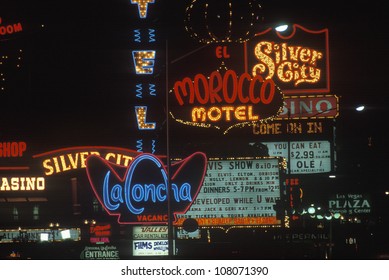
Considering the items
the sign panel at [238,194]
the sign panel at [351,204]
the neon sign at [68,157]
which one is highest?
the neon sign at [68,157]

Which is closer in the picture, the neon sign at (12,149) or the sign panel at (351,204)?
the neon sign at (12,149)

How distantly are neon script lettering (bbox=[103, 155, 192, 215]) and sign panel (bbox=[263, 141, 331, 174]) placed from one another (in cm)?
1096

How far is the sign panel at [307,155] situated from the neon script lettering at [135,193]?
35.9 feet

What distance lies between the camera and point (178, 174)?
20.5 metres

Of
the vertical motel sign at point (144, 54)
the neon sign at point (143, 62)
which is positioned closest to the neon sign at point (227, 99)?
the vertical motel sign at point (144, 54)

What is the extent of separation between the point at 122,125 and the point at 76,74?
11.7 feet

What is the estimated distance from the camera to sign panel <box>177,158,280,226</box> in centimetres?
2312

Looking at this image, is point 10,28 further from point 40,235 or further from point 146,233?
point 40,235

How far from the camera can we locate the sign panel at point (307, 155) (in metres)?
30.4

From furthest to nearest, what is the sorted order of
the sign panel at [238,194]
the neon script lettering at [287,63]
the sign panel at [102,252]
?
the neon script lettering at [287,63] → the sign panel at [102,252] → the sign panel at [238,194]

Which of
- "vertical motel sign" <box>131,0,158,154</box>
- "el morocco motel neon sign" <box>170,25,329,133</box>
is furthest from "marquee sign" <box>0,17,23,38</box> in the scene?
"el morocco motel neon sign" <box>170,25,329,133</box>

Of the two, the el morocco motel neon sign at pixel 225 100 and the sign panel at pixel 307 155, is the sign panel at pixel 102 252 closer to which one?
the el morocco motel neon sign at pixel 225 100

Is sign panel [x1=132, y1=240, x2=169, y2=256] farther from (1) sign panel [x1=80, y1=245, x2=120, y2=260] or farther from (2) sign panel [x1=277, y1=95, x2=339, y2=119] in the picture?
(2) sign panel [x1=277, y1=95, x2=339, y2=119]

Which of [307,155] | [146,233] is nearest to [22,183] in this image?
[146,233]
